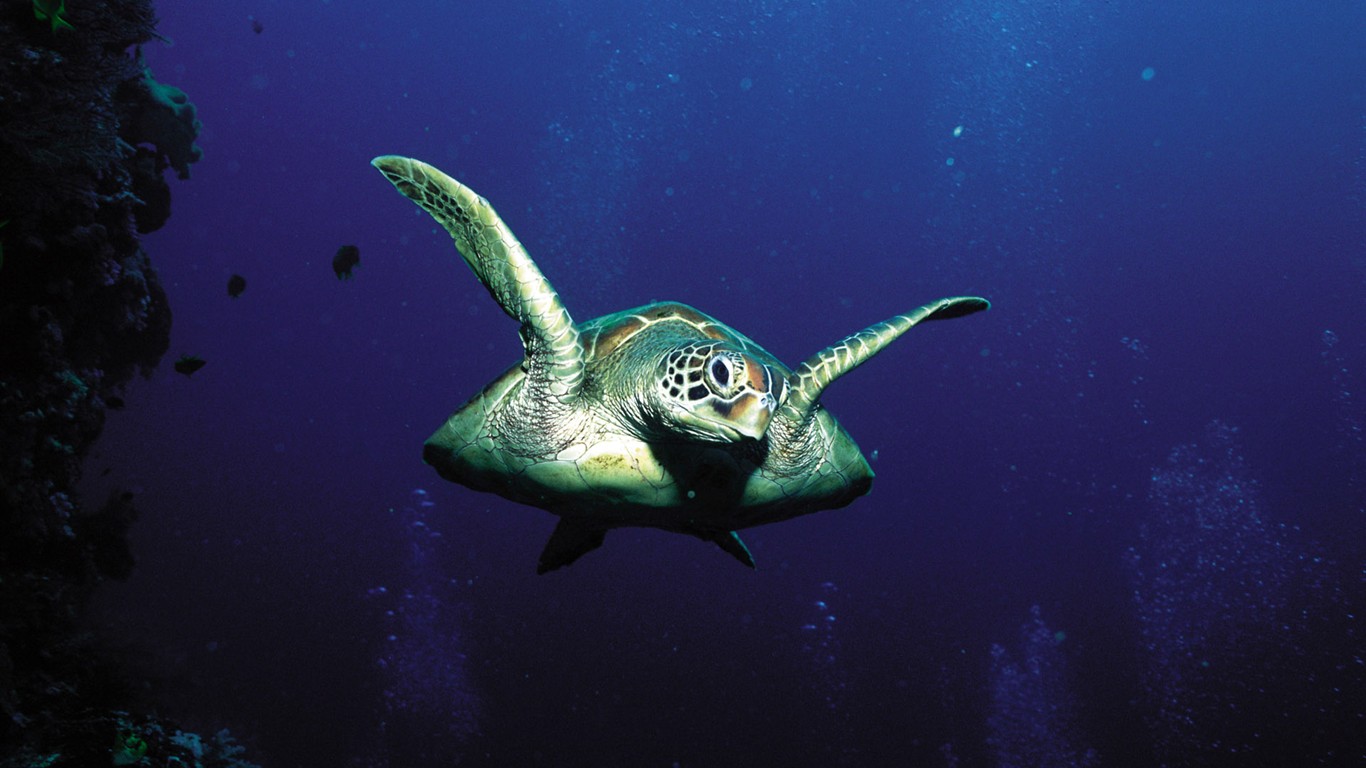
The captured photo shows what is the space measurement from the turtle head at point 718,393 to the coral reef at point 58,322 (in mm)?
3078

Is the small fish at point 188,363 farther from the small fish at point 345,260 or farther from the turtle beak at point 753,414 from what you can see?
the turtle beak at point 753,414

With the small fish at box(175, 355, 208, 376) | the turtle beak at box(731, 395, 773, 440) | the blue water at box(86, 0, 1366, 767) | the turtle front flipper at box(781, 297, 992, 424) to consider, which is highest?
the turtle beak at box(731, 395, 773, 440)

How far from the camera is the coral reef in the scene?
355 cm

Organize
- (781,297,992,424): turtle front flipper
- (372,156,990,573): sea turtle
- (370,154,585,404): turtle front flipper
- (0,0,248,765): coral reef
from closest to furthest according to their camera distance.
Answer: (372,156,990,573): sea turtle → (370,154,585,404): turtle front flipper → (781,297,992,424): turtle front flipper → (0,0,248,765): coral reef

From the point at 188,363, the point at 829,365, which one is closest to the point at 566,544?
the point at 829,365

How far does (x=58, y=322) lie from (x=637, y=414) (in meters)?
4.03

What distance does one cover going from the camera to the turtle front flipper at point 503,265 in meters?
2.04

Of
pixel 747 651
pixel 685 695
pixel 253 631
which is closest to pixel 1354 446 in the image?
pixel 747 651

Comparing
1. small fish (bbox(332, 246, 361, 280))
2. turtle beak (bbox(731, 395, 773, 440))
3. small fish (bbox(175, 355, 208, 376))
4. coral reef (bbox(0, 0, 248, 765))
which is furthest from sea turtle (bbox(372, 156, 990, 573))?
small fish (bbox(332, 246, 361, 280))

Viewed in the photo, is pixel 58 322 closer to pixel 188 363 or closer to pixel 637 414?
pixel 188 363

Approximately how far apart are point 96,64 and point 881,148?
148 ft

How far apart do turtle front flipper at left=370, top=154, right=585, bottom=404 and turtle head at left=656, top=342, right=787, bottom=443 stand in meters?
0.48

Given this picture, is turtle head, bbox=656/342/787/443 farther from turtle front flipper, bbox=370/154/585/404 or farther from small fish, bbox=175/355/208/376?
small fish, bbox=175/355/208/376

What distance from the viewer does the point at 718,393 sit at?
1.66 metres
